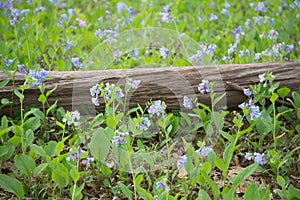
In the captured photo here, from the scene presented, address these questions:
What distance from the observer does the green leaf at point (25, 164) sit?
2.24m

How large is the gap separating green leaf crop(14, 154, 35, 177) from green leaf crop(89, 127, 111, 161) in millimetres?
280

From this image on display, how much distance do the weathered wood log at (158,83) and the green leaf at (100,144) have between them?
1.63ft

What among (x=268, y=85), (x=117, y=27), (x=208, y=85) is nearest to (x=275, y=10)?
(x=117, y=27)

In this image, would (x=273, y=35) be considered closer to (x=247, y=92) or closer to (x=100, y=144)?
(x=247, y=92)

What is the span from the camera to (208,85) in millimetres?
2705

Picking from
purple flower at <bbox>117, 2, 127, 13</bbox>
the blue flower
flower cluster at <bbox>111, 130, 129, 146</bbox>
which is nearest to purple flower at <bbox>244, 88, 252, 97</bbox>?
flower cluster at <bbox>111, 130, 129, 146</bbox>

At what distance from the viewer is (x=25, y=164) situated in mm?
2250

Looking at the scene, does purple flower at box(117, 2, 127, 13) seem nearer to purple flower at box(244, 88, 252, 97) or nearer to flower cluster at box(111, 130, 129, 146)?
purple flower at box(244, 88, 252, 97)

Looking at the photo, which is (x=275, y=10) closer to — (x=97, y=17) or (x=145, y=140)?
(x=97, y=17)

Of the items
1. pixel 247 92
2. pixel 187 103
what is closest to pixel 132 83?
pixel 187 103

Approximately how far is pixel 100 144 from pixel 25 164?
0.35 m

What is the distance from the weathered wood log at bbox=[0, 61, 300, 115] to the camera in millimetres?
2789

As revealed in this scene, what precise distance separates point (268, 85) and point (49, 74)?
1271 millimetres

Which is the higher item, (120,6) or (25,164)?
(120,6)
